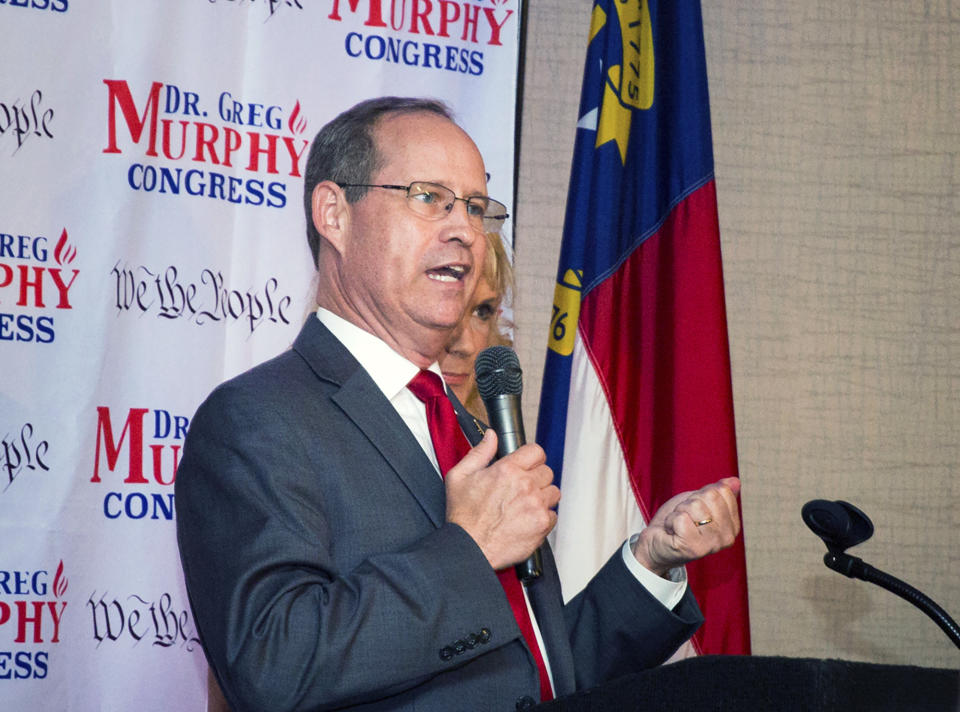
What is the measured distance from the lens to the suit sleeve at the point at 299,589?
1.26 metres

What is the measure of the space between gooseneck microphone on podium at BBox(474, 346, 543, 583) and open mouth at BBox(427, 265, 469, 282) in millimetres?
178

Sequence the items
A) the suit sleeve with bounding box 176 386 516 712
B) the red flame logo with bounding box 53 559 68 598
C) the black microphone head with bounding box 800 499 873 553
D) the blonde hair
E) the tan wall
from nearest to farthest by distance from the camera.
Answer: the suit sleeve with bounding box 176 386 516 712
the black microphone head with bounding box 800 499 873 553
the red flame logo with bounding box 53 559 68 598
the blonde hair
the tan wall

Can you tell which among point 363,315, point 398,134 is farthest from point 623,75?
point 363,315

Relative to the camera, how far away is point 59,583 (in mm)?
2402

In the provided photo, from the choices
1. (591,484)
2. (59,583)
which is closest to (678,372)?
(591,484)

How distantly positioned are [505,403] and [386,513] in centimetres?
25

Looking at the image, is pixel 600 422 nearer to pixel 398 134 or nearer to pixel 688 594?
pixel 688 594

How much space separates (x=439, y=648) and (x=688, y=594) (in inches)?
26.0

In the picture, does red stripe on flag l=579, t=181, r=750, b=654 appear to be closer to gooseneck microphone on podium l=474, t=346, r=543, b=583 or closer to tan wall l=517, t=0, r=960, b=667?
tan wall l=517, t=0, r=960, b=667

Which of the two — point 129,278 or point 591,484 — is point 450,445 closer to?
point 591,484

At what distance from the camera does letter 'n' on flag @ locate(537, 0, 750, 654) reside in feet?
8.74

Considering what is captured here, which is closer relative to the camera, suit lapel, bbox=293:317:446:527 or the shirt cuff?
suit lapel, bbox=293:317:446:527

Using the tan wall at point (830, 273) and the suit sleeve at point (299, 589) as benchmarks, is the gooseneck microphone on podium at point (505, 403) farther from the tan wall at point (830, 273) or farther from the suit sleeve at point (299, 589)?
the tan wall at point (830, 273)

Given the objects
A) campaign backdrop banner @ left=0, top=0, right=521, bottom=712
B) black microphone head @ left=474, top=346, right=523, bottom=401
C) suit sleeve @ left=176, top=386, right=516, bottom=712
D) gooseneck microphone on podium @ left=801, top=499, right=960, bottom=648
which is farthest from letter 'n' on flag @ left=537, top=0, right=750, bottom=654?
suit sleeve @ left=176, top=386, right=516, bottom=712
